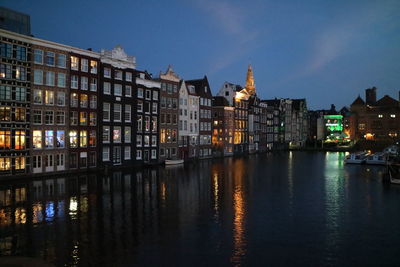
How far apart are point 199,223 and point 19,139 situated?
35.0 meters

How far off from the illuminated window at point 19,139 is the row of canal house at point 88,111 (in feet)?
0.47

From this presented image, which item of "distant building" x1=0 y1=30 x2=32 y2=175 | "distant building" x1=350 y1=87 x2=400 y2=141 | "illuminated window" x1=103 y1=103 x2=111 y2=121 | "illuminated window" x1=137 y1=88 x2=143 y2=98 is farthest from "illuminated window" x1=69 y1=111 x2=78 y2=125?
"distant building" x1=350 y1=87 x2=400 y2=141

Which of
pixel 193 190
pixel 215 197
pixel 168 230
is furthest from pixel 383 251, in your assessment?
pixel 193 190

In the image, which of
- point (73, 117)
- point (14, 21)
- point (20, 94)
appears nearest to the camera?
point (20, 94)

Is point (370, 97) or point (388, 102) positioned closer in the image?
point (388, 102)

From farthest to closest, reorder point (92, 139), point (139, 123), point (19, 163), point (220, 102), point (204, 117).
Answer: point (220, 102)
point (204, 117)
point (139, 123)
point (92, 139)
point (19, 163)

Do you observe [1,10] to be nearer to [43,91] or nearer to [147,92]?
[43,91]

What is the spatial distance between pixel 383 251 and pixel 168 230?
14.2 meters

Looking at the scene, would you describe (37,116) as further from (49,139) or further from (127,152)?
(127,152)

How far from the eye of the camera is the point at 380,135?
458 feet

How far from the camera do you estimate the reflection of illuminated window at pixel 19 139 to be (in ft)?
166

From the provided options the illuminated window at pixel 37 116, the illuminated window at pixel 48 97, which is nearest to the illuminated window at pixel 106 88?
the illuminated window at pixel 48 97

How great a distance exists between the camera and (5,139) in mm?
49344

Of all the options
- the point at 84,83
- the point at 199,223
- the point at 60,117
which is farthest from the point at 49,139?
the point at 199,223
